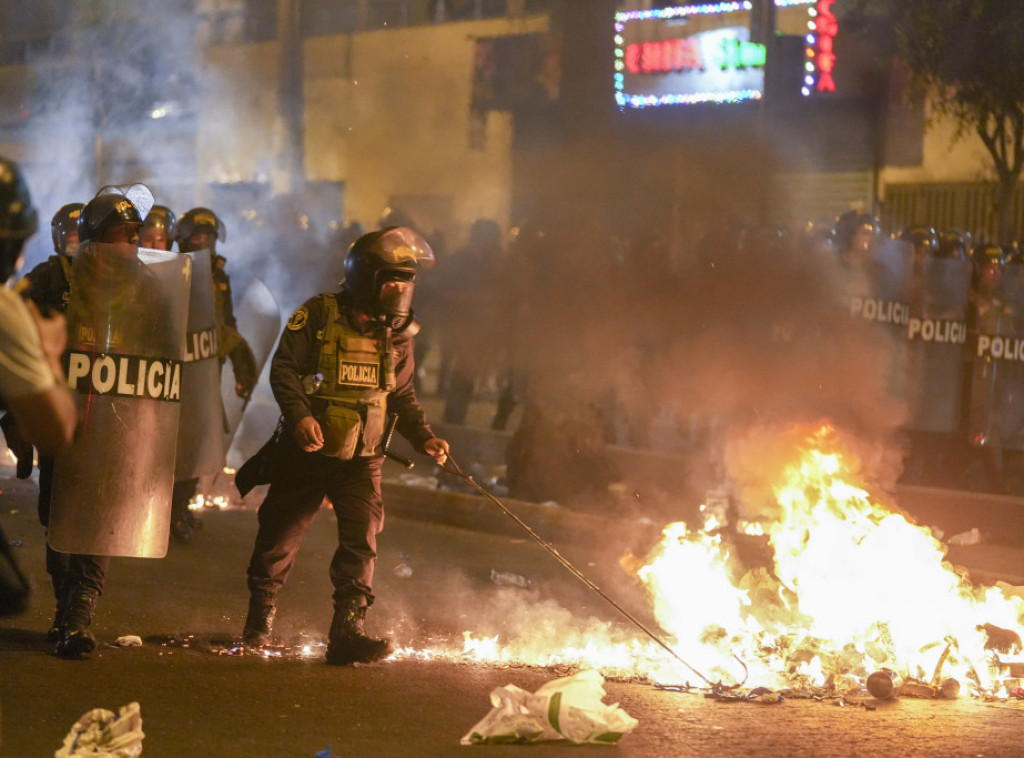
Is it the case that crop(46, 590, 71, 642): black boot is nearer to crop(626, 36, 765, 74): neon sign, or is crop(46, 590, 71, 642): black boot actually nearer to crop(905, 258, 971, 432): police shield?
crop(905, 258, 971, 432): police shield

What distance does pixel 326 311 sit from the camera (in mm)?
5070

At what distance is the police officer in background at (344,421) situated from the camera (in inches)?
196

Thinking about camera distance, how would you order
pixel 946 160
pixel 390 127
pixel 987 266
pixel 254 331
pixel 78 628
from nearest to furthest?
pixel 78 628, pixel 254 331, pixel 987 266, pixel 946 160, pixel 390 127

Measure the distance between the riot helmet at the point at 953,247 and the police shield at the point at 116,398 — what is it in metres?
6.31

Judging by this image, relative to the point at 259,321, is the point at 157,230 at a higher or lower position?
higher

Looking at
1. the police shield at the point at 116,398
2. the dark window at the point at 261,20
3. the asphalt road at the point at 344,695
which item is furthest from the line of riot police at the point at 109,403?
the dark window at the point at 261,20

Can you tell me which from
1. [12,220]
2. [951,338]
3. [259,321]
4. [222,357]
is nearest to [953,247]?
[951,338]

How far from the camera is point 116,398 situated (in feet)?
16.2

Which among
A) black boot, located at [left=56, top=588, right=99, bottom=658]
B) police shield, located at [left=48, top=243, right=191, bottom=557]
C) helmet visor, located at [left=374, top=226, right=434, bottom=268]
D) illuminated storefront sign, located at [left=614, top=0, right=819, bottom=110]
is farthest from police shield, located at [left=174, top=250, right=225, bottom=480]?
illuminated storefront sign, located at [left=614, top=0, right=819, bottom=110]

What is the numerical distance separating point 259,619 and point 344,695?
81 cm

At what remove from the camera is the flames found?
509 centimetres

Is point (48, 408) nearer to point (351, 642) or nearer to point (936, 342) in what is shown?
point (351, 642)

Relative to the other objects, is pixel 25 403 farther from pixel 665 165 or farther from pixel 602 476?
pixel 665 165

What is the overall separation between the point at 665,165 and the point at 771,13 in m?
3.18
